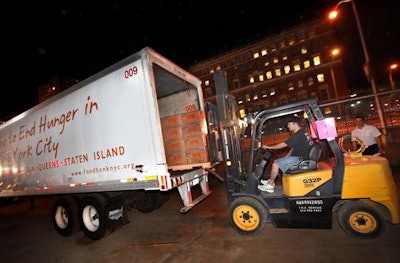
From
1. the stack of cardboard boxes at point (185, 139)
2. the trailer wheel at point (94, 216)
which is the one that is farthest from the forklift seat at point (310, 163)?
the trailer wheel at point (94, 216)

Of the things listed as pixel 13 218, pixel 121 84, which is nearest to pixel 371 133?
pixel 121 84

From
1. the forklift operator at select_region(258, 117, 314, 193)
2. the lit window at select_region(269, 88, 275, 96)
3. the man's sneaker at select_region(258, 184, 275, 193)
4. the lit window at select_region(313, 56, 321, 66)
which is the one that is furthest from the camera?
the lit window at select_region(269, 88, 275, 96)

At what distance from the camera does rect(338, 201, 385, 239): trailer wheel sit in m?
3.75

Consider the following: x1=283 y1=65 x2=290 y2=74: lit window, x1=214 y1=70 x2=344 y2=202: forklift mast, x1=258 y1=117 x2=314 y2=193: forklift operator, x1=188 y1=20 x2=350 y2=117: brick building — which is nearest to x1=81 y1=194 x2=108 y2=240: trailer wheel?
x1=214 y1=70 x2=344 y2=202: forklift mast

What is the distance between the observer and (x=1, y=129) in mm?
8398

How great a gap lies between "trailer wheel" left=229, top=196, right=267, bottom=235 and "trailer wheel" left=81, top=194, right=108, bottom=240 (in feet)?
9.83

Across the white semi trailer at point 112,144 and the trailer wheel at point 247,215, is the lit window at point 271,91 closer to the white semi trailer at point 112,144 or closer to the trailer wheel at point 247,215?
the white semi trailer at point 112,144

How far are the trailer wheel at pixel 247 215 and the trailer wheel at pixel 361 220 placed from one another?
52.2 inches

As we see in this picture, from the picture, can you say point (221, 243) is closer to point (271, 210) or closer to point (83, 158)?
point (271, 210)

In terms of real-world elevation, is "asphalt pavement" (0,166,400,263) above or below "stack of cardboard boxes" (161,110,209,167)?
below

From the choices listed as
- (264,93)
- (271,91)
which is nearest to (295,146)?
(271,91)

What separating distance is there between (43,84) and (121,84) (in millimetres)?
96794

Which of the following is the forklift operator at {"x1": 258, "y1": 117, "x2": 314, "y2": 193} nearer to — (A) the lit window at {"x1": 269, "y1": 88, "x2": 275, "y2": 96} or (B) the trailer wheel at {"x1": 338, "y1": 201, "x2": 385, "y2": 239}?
(B) the trailer wheel at {"x1": 338, "y1": 201, "x2": 385, "y2": 239}

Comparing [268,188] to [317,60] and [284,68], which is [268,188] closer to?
[317,60]
